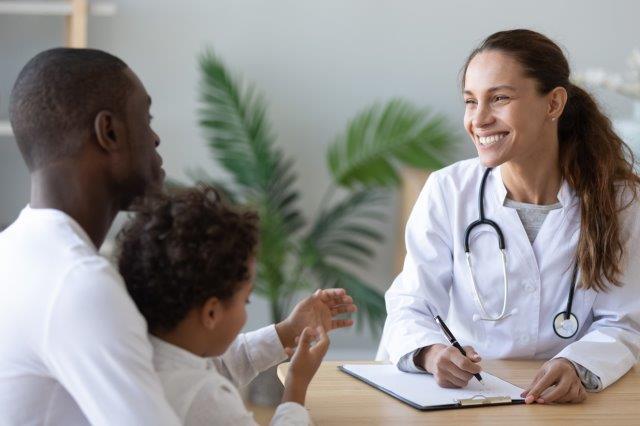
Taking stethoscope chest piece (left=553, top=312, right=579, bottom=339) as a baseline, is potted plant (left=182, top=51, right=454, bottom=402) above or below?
below

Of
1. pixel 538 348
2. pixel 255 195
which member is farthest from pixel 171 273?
pixel 255 195

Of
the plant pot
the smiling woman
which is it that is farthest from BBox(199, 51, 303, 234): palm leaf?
the smiling woman

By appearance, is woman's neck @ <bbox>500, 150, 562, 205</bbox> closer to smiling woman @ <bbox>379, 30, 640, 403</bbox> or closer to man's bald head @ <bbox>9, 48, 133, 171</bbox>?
smiling woman @ <bbox>379, 30, 640, 403</bbox>

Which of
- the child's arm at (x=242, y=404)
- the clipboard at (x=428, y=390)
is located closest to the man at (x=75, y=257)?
the child's arm at (x=242, y=404)

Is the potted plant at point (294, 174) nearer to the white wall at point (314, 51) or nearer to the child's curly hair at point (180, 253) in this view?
the white wall at point (314, 51)

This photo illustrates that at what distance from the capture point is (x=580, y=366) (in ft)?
6.17

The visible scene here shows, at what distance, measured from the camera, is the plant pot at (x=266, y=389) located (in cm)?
424

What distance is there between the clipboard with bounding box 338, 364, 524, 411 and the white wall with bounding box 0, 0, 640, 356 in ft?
8.56

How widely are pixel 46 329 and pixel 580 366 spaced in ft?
3.48

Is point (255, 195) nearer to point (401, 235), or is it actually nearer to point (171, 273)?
point (401, 235)

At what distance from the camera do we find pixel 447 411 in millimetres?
1690

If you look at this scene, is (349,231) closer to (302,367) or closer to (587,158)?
(587,158)

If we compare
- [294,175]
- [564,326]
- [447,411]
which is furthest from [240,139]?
[447,411]

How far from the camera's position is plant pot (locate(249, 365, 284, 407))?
4242mm
